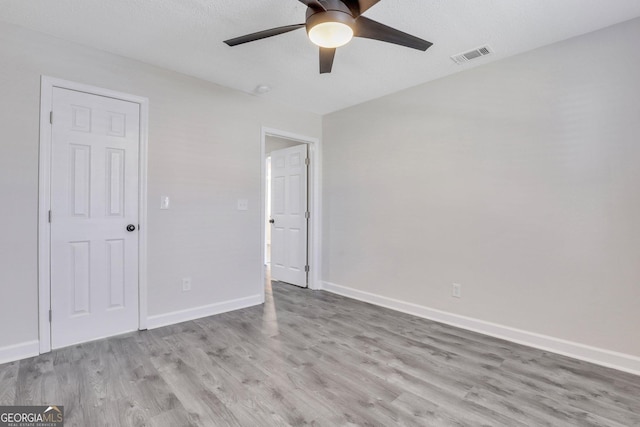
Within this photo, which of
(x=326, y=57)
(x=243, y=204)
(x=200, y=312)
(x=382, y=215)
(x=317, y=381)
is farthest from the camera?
(x=382, y=215)

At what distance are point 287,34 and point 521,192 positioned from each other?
2319mm

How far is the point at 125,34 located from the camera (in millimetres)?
2408

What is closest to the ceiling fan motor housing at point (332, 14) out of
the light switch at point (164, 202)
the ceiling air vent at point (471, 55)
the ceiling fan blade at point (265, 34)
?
the ceiling fan blade at point (265, 34)

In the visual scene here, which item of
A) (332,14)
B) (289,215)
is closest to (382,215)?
(289,215)

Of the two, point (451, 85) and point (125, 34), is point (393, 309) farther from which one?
point (125, 34)

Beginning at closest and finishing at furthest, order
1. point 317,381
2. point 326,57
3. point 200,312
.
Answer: point 317,381, point 326,57, point 200,312

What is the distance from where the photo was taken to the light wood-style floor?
1.71m

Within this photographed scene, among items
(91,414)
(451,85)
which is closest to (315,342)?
(91,414)

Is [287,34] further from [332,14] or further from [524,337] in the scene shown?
[524,337]

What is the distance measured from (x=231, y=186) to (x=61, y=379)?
2123mm

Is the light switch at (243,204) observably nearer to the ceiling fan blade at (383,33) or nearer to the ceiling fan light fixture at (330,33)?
the ceiling fan light fixture at (330,33)

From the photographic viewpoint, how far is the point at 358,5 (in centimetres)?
171
